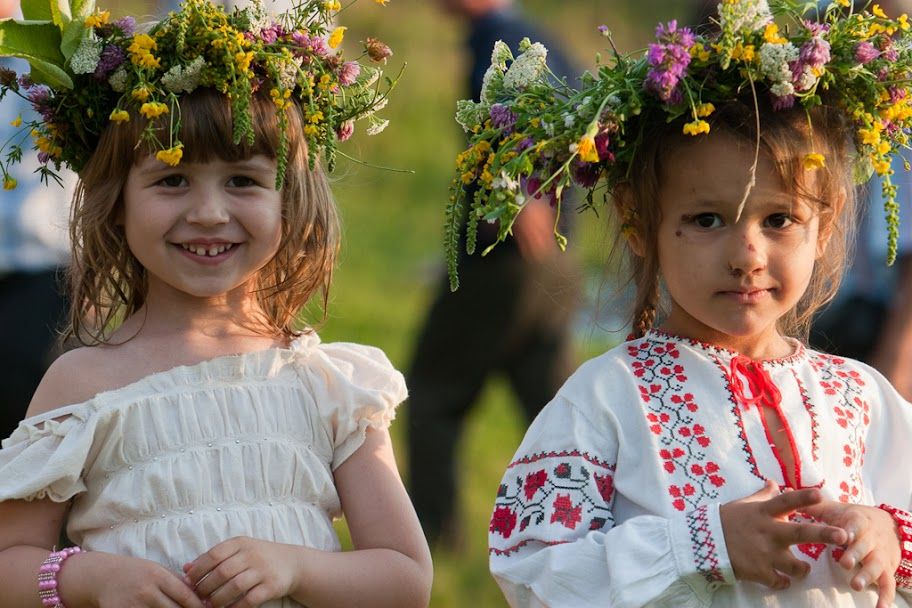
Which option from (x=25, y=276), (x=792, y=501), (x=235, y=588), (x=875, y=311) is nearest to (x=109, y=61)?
(x=235, y=588)

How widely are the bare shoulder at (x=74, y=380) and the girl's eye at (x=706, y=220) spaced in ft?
4.19

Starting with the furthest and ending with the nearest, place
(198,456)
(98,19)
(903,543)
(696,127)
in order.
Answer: (98,19) → (198,456) → (903,543) → (696,127)

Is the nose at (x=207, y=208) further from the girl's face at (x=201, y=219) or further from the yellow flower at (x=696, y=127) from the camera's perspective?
the yellow flower at (x=696, y=127)

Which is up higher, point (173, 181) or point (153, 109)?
point (153, 109)

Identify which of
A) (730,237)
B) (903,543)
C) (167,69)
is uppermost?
(167,69)

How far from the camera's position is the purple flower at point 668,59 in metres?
3.05

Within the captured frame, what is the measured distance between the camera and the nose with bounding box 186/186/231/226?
10.9 ft

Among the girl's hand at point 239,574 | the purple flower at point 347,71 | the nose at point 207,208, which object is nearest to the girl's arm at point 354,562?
the girl's hand at point 239,574

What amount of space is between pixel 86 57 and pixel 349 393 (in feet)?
3.01

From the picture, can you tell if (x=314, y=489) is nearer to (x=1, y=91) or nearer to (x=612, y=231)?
(x=612, y=231)

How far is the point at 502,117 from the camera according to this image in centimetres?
322

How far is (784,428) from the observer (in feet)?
10.7

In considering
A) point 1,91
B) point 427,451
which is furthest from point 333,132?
point 427,451

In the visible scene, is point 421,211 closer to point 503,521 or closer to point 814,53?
point 503,521
